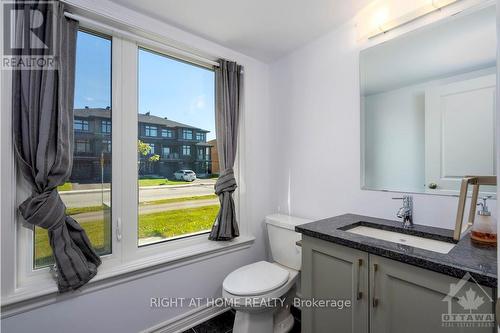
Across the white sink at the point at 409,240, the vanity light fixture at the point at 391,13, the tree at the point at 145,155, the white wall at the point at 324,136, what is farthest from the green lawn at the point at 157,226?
the vanity light fixture at the point at 391,13

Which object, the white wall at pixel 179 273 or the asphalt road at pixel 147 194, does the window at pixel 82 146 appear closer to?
the asphalt road at pixel 147 194

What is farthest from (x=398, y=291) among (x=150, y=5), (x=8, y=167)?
(x=150, y=5)

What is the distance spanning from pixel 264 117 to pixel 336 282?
5.25 ft

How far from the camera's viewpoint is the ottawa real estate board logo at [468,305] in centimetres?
76

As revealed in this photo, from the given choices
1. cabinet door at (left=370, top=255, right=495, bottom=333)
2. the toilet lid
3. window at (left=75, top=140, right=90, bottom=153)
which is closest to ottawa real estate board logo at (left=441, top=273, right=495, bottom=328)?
cabinet door at (left=370, top=255, right=495, bottom=333)

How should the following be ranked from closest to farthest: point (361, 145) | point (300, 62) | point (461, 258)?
1. point (461, 258)
2. point (361, 145)
3. point (300, 62)

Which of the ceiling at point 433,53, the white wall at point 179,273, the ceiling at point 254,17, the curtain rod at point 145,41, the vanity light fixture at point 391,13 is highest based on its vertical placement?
the ceiling at point 254,17

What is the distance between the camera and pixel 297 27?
69.0 inches

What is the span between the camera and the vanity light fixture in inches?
50.7

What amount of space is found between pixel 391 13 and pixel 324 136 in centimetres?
87

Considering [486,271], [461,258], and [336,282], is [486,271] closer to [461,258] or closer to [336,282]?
[461,258]

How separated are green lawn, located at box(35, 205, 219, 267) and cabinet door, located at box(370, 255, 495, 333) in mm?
1360

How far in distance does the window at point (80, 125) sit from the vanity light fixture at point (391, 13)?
1.91m

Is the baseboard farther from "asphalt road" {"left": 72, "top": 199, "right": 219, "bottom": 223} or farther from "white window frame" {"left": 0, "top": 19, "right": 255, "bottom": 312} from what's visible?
"asphalt road" {"left": 72, "top": 199, "right": 219, "bottom": 223}
